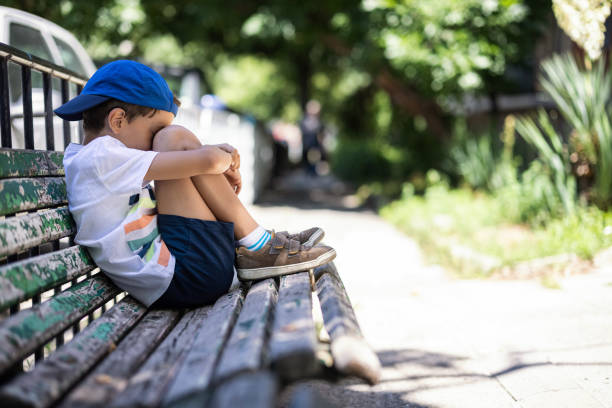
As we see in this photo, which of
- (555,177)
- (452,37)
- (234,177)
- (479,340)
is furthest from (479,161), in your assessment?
(234,177)

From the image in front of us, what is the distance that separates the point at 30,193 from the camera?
6.63ft

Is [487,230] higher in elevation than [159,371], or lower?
lower

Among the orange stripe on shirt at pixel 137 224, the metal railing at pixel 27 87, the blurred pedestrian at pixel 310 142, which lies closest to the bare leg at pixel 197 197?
the orange stripe on shirt at pixel 137 224

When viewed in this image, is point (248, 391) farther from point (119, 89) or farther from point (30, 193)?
point (119, 89)

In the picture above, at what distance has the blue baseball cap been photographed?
2156 millimetres

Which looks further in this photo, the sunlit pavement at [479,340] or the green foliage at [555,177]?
the green foliage at [555,177]

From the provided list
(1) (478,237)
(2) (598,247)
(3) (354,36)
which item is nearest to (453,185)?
(3) (354,36)

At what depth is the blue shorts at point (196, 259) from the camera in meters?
2.21

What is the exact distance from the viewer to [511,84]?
357 inches

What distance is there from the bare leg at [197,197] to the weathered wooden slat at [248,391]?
1101 mm

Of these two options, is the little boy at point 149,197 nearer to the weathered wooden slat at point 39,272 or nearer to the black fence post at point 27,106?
the weathered wooden slat at point 39,272

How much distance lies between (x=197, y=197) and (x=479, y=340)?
1886mm

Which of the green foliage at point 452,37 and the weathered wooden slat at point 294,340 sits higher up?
the green foliage at point 452,37

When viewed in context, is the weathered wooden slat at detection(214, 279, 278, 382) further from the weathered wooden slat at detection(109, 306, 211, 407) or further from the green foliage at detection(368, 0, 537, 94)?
the green foliage at detection(368, 0, 537, 94)
